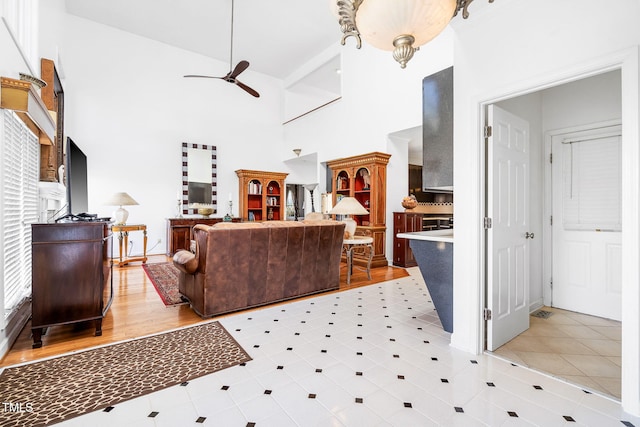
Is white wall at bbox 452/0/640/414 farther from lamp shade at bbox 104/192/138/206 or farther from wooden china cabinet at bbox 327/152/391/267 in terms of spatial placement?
lamp shade at bbox 104/192/138/206

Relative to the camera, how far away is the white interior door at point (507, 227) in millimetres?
2473

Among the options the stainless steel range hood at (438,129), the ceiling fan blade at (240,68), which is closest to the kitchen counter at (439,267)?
the stainless steel range hood at (438,129)

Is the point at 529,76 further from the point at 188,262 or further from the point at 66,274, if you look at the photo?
the point at 66,274

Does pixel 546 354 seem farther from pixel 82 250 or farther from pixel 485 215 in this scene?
pixel 82 250

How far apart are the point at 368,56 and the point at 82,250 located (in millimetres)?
6219

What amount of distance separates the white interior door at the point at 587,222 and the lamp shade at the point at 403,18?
281 centimetres

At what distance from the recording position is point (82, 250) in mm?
2529

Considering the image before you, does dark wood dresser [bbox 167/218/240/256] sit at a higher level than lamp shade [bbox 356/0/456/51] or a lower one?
lower

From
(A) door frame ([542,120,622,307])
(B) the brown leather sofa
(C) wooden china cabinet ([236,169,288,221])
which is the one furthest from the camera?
(C) wooden china cabinet ([236,169,288,221])

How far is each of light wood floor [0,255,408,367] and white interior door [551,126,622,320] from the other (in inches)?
101

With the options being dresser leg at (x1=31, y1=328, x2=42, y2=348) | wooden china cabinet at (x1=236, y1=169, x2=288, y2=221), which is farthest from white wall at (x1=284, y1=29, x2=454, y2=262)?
dresser leg at (x1=31, y1=328, x2=42, y2=348)

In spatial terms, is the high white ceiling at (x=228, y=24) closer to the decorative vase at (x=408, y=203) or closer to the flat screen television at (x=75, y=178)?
the flat screen television at (x=75, y=178)

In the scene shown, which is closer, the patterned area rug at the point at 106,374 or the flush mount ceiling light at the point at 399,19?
the flush mount ceiling light at the point at 399,19

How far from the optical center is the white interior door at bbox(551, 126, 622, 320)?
123 inches
